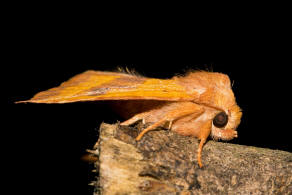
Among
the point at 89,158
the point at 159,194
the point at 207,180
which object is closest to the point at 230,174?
the point at 207,180

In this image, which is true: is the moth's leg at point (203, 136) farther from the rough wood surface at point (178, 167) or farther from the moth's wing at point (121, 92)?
the moth's wing at point (121, 92)

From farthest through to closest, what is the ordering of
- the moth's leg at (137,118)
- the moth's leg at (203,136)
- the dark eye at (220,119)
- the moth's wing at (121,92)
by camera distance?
the dark eye at (220,119)
the moth's leg at (137,118)
the moth's wing at (121,92)
the moth's leg at (203,136)

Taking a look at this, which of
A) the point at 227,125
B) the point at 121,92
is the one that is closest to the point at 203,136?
the point at 227,125

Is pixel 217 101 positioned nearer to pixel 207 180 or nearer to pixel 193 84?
pixel 193 84

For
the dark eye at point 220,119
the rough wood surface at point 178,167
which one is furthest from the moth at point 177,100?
the rough wood surface at point 178,167

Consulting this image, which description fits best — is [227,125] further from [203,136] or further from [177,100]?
[177,100]
